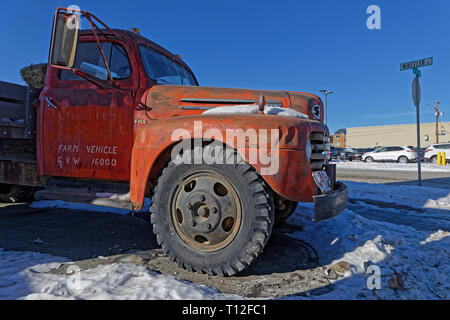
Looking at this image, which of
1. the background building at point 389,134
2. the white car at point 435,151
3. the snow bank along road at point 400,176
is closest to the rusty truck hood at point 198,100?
the snow bank along road at point 400,176

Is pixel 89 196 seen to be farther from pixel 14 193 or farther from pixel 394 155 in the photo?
pixel 394 155

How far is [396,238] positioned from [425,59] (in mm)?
6180

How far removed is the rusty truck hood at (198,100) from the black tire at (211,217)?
2.39ft

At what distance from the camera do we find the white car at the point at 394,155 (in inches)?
870

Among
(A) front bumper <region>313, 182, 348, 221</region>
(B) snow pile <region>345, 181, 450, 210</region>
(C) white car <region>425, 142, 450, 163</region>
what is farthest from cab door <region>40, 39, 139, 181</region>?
(C) white car <region>425, 142, 450, 163</region>

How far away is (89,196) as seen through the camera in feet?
9.55

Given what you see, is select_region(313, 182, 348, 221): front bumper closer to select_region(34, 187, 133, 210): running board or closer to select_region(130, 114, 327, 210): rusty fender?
select_region(130, 114, 327, 210): rusty fender

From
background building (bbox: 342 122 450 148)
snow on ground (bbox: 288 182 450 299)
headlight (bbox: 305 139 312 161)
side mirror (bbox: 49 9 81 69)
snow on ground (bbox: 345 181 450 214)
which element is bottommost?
snow on ground (bbox: 288 182 450 299)

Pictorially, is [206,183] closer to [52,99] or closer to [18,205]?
[52,99]

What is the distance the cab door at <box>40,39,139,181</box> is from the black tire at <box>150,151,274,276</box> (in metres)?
0.86

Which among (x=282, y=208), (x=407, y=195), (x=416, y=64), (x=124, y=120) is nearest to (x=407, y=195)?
(x=407, y=195)

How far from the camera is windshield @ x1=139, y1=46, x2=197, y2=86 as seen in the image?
318 centimetres

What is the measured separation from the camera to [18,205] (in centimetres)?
491
